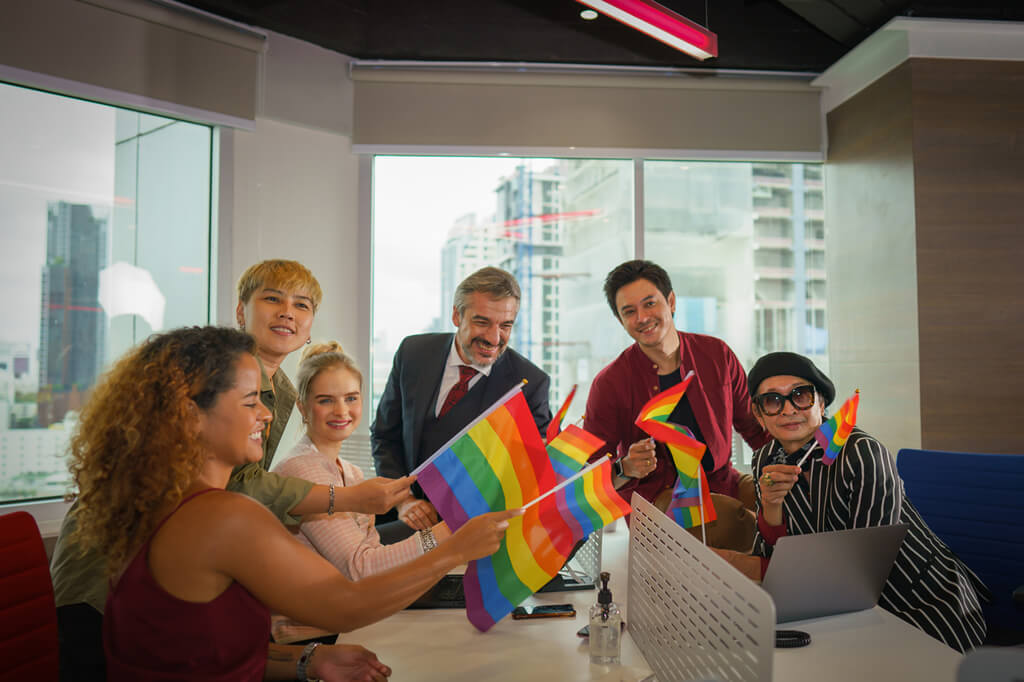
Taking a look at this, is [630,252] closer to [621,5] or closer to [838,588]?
[621,5]

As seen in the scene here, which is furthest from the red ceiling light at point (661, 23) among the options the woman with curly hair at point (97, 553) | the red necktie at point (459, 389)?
the woman with curly hair at point (97, 553)

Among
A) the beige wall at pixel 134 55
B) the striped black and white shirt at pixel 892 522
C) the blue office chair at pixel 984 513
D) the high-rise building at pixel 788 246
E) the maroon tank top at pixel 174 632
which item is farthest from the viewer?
the high-rise building at pixel 788 246

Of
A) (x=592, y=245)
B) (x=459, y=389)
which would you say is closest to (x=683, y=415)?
(x=459, y=389)

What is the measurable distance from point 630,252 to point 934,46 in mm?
1921

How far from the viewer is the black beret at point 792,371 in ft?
6.46

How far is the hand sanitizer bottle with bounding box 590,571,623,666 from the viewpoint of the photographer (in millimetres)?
1435

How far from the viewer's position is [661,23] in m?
2.87

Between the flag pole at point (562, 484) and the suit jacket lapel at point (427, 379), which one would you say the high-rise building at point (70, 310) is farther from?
the flag pole at point (562, 484)

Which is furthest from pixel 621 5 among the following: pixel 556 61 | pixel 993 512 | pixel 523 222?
pixel 993 512

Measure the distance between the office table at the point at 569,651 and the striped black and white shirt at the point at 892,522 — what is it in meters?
0.22

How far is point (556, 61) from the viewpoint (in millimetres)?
4230

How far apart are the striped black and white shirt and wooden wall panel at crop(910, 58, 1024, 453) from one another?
6.39ft

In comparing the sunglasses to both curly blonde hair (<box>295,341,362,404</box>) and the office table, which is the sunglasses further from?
curly blonde hair (<box>295,341,362,404</box>)

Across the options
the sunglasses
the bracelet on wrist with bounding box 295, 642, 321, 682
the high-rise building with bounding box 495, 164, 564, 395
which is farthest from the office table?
the high-rise building with bounding box 495, 164, 564, 395
